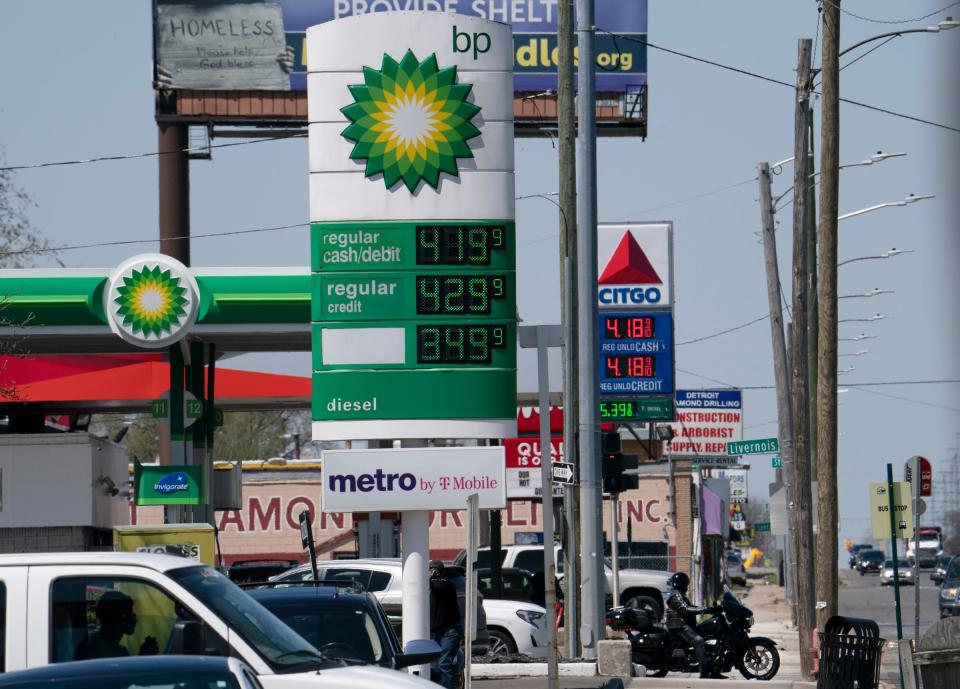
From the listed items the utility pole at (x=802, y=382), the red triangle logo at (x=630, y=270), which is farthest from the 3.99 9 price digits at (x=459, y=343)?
the red triangle logo at (x=630, y=270)

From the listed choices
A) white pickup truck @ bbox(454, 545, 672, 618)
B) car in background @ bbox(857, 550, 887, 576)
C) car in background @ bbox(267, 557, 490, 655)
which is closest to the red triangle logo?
white pickup truck @ bbox(454, 545, 672, 618)

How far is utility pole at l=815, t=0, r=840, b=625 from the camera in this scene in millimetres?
20266

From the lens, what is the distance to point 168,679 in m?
7.33

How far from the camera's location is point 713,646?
77.4 feet

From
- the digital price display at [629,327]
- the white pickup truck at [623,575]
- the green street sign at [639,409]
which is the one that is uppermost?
the digital price display at [629,327]

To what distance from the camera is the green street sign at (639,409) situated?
1246 inches

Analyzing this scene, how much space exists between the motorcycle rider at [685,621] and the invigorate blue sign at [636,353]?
8339 millimetres

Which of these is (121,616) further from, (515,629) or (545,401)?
(515,629)

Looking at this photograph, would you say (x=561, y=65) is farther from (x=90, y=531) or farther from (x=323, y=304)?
(x=90, y=531)

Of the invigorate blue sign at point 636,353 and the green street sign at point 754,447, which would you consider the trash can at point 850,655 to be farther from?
the green street sign at point 754,447

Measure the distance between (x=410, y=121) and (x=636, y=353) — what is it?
52.7 ft

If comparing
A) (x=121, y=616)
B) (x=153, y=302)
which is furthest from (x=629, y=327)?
(x=121, y=616)

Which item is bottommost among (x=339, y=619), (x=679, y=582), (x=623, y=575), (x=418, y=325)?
(x=623, y=575)

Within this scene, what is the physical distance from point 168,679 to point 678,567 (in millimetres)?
44347
